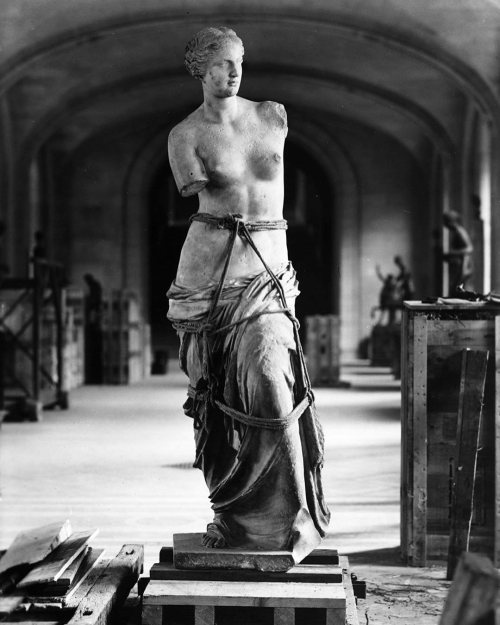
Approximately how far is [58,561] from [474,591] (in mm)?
2390

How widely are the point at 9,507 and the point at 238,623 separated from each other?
128 inches

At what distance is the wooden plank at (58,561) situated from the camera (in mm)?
3998

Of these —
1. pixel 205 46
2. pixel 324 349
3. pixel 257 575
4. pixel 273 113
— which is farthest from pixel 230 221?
pixel 324 349

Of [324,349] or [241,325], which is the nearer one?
[241,325]

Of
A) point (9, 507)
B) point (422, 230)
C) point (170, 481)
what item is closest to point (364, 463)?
point (170, 481)

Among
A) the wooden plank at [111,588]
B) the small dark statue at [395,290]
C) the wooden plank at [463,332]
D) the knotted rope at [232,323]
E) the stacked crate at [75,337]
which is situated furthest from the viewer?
the small dark statue at [395,290]

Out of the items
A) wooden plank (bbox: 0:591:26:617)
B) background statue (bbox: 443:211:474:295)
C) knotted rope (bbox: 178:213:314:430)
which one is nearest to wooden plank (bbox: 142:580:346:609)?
wooden plank (bbox: 0:591:26:617)

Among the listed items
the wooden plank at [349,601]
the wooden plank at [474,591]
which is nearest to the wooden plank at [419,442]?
the wooden plank at [349,601]

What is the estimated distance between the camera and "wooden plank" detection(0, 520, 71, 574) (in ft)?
13.8

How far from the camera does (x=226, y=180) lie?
427 centimetres

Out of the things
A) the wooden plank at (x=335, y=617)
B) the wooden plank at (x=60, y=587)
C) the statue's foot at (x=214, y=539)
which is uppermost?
the statue's foot at (x=214, y=539)

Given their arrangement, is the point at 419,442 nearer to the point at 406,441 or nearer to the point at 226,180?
the point at 406,441

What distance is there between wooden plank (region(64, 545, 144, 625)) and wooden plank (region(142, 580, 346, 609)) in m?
0.18

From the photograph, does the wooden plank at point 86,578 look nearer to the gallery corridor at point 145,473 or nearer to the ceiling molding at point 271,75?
the gallery corridor at point 145,473
